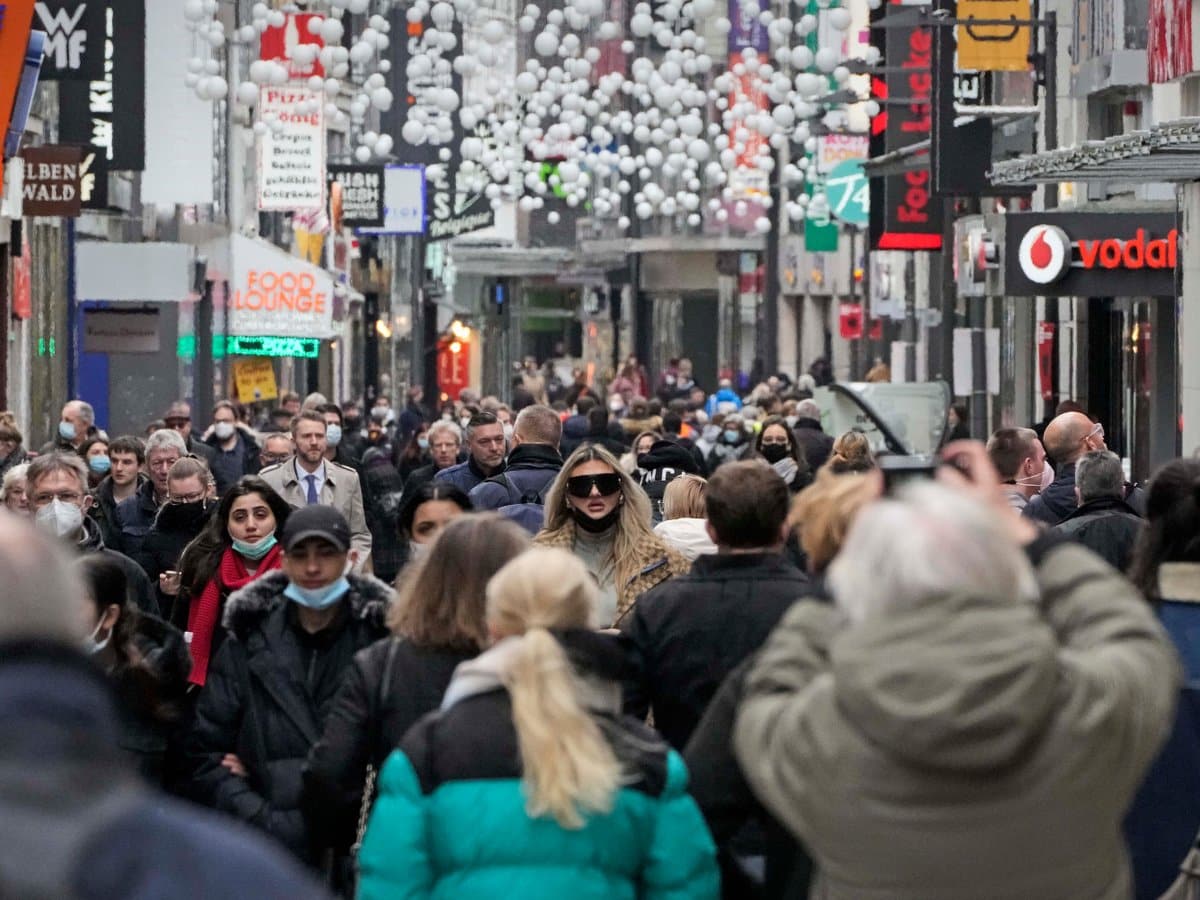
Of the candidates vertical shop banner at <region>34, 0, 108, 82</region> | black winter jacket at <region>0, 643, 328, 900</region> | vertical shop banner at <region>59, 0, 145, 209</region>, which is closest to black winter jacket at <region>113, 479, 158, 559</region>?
vertical shop banner at <region>34, 0, 108, 82</region>

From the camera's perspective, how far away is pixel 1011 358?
106 feet

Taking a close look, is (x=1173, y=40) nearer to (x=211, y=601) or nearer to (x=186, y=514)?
(x=186, y=514)

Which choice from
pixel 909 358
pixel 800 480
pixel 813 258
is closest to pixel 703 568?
pixel 800 480

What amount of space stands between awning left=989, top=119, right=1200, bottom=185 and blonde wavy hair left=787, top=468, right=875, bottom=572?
10.0m

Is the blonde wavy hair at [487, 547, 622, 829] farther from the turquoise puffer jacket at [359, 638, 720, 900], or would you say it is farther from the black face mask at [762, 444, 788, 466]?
the black face mask at [762, 444, 788, 466]

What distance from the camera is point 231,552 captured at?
32.7 ft

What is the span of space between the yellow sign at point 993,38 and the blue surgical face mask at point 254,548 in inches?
652

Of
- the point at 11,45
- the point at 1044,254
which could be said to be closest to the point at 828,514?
the point at 11,45

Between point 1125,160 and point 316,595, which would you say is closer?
point 316,595

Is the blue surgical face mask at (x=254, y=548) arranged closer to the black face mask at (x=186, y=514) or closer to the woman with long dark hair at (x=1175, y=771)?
the black face mask at (x=186, y=514)

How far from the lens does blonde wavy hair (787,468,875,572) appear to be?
553cm

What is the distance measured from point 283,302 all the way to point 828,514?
94.7 ft

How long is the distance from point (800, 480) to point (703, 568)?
28.9ft

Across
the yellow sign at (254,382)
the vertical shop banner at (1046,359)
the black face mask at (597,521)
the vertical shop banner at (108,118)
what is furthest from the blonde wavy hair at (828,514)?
the yellow sign at (254,382)
